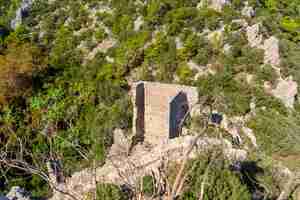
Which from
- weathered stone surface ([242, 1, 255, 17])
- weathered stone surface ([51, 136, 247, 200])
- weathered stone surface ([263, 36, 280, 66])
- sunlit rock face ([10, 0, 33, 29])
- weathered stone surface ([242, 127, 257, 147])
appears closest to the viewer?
weathered stone surface ([51, 136, 247, 200])

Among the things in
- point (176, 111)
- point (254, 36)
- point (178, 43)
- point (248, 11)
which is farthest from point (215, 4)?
point (176, 111)

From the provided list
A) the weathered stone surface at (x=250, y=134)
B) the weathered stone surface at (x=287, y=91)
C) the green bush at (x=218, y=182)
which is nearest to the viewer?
the green bush at (x=218, y=182)

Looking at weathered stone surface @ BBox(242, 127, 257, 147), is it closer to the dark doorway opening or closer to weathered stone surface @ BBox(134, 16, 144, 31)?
the dark doorway opening

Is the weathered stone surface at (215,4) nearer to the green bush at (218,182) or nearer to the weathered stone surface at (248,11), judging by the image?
the weathered stone surface at (248,11)

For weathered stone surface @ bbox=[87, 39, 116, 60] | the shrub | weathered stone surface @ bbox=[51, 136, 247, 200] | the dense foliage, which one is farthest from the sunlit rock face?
weathered stone surface @ bbox=[51, 136, 247, 200]

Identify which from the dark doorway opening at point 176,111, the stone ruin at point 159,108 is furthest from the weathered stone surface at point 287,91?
the dark doorway opening at point 176,111

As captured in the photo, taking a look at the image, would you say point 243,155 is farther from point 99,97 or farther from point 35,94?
point 35,94
